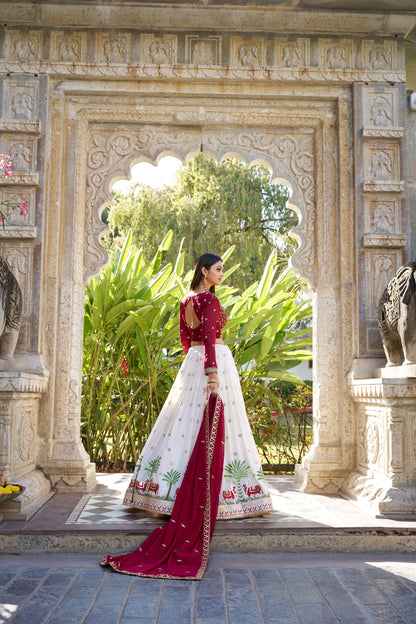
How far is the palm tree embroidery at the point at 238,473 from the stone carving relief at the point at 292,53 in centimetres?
272

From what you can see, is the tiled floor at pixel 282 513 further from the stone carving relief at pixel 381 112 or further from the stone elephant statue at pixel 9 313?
the stone carving relief at pixel 381 112

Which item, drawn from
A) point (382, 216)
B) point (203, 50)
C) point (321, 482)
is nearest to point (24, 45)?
point (203, 50)

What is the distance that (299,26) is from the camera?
4184mm

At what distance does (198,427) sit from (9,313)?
1312mm

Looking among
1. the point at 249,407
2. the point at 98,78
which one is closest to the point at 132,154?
the point at 98,78

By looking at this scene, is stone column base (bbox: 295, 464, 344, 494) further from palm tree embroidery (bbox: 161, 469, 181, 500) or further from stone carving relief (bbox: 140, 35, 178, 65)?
stone carving relief (bbox: 140, 35, 178, 65)

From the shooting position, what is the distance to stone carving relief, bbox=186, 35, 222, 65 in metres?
4.20

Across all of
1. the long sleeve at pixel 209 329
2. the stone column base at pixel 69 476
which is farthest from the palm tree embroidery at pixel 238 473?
the stone column base at pixel 69 476

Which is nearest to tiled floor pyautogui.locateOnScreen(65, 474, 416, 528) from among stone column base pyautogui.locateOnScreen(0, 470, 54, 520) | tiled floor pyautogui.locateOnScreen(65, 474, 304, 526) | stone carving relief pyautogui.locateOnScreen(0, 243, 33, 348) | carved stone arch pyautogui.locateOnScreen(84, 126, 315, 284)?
tiled floor pyautogui.locateOnScreen(65, 474, 304, 526)

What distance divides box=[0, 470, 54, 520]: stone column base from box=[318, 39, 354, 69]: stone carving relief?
334 centimetres

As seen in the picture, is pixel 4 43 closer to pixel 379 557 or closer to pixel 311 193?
pixel 311 193

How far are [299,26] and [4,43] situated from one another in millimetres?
2031

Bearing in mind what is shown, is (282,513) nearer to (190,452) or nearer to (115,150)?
(190,452)

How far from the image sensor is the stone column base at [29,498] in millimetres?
3236
